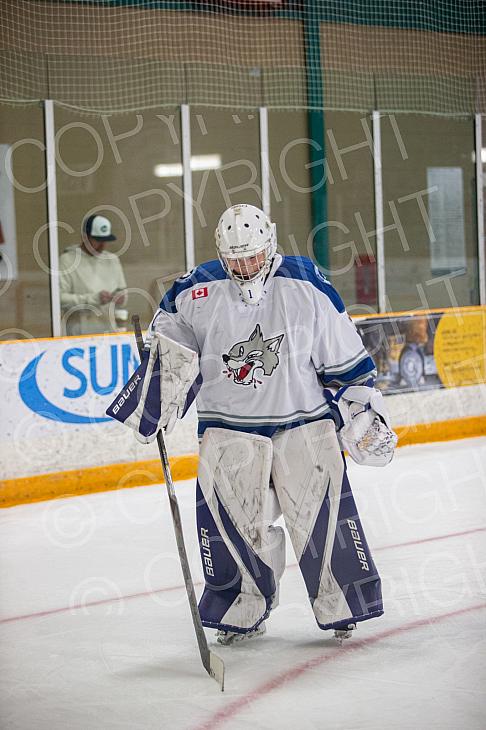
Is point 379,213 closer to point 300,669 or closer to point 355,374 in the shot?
point 355,374

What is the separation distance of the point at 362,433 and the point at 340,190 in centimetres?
530

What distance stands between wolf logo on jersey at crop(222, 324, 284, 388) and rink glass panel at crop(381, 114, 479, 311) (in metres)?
5.19

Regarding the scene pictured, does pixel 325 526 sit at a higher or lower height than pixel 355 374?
lower

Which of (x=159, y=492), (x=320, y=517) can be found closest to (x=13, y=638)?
(x=320, y=517)

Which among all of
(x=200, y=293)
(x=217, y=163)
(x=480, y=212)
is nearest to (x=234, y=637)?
(x=200, y=293)

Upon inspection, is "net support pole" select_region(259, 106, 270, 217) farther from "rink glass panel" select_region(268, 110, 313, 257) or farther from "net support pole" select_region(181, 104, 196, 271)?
"rink glass panel" select_region(268, 110, 313, 257)

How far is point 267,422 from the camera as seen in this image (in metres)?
3.08

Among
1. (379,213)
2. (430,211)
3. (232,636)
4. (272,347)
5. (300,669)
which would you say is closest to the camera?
(300,669)

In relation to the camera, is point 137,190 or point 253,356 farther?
point 137,190

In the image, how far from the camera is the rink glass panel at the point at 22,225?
6.93 meters

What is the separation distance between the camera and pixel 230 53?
767cm

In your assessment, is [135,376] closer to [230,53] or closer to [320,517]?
[320,517]

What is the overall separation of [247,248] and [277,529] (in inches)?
31.2

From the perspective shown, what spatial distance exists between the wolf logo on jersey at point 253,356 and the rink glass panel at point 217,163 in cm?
463
